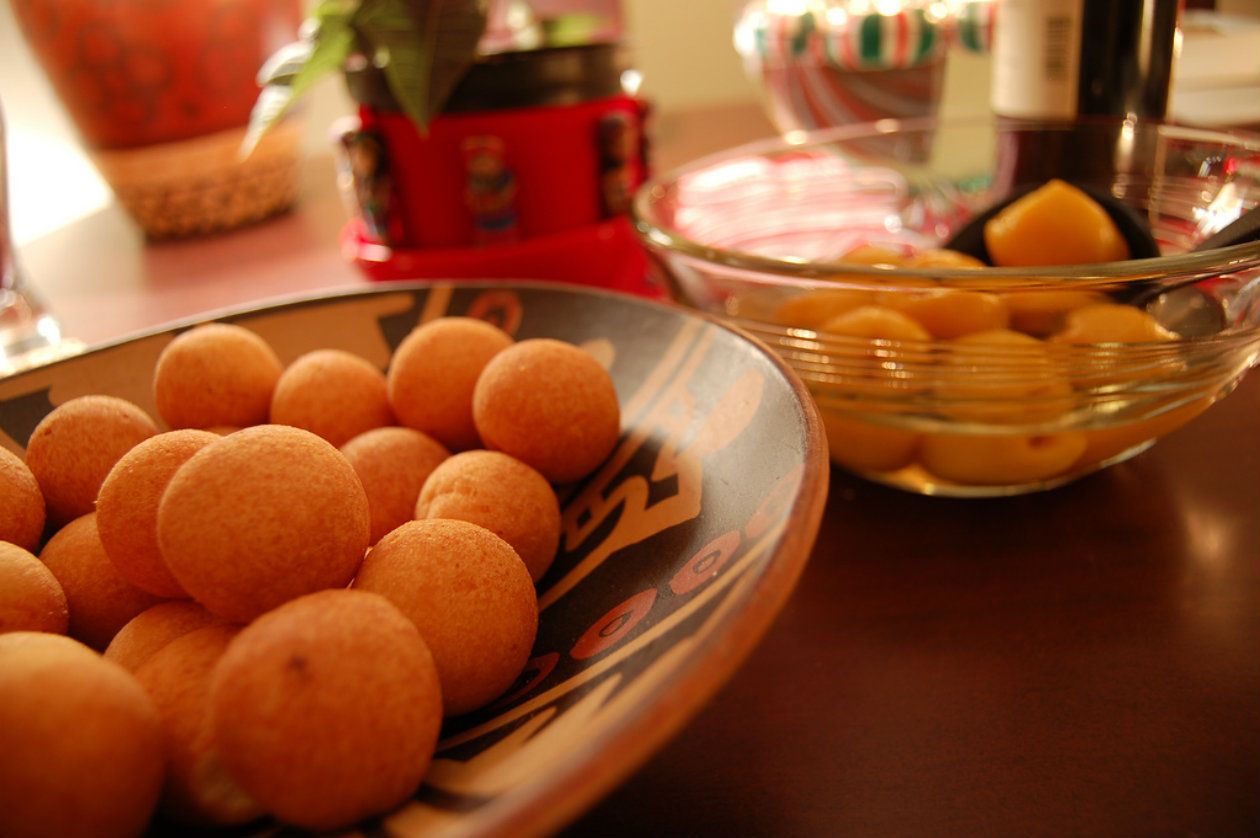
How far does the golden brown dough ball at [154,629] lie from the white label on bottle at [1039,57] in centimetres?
69

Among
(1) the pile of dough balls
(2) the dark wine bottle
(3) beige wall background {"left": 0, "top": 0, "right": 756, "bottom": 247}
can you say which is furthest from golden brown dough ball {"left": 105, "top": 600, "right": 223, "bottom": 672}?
(3) beige wall background {"left": 0, "top": 0, "right": 756, "bottom": 247}

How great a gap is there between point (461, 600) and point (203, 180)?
3.81 ft

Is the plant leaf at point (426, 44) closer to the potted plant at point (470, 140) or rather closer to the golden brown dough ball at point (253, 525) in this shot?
the potted plant at point (470, 140)

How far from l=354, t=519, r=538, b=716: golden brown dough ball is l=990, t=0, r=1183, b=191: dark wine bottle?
1.94 ft

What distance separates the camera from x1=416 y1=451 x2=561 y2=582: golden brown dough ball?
0.41 metres

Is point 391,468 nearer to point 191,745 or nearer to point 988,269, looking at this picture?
point 191,745

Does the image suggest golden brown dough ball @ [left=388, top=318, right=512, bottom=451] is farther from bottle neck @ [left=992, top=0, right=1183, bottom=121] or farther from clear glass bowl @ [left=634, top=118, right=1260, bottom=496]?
bottle neck @ [left=992, top=0, right=1183, bottom=121]

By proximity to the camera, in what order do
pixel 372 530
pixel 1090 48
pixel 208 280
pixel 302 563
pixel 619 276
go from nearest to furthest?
pixel 302 563 → pixel 372 530 → pixel 1090 48 → pixel 619 276 → pixel 208 280

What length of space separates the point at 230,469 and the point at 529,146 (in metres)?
0.55

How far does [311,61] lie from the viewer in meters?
0.76

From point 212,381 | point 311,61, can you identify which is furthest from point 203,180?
point 212,381

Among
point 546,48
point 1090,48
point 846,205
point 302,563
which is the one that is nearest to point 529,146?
point 546,48

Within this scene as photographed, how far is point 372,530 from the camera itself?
447 millimetres

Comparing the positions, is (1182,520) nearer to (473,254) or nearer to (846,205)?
(846,205)
